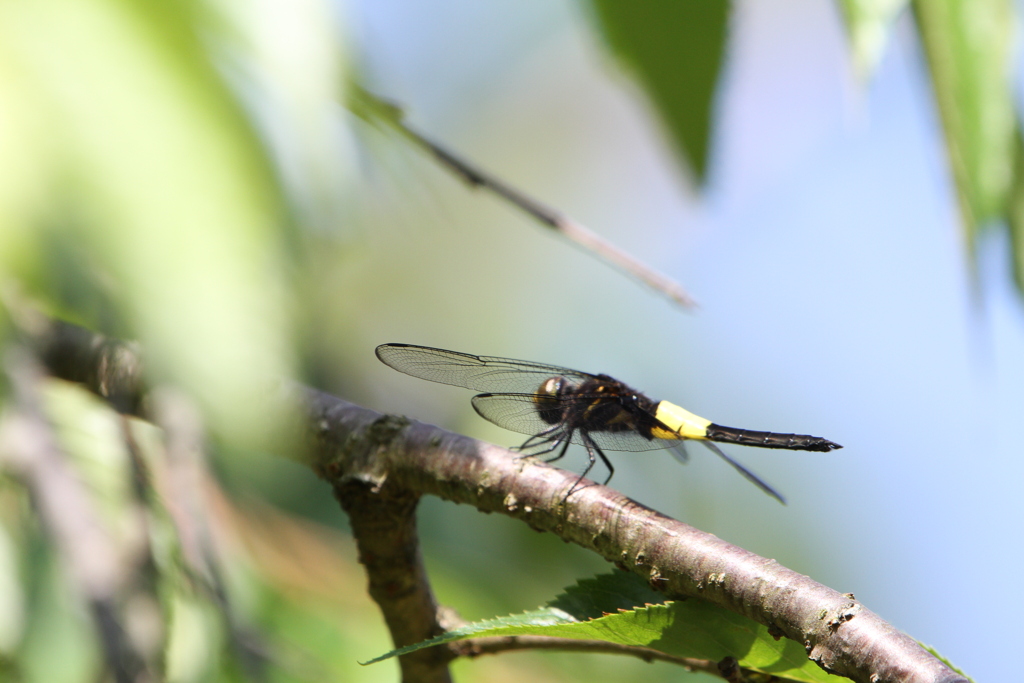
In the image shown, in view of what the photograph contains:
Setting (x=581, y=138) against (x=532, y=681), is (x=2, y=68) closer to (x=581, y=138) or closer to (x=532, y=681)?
(x=532, y=681)

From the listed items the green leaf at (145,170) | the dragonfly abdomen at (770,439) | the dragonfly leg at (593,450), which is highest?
the green leaf at (145,170)

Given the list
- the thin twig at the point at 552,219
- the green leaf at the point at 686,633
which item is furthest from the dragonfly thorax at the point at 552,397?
the green leaf at the point at 686,633

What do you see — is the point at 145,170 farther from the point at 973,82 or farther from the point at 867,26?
the point at 973,82

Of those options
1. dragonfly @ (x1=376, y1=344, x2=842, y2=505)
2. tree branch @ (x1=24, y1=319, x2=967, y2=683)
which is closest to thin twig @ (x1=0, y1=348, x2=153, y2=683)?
tree branch @ (x1=24, y1=319, x2=967, y2=683)

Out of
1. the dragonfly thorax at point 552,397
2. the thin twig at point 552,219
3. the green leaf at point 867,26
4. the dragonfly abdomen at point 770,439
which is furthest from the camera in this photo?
the dragonfly thorax at point 552,397

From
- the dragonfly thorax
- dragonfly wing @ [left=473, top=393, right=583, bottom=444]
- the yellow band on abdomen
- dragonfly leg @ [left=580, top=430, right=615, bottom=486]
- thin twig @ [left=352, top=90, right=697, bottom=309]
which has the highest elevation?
thin twig @ [left=352, top=90, right=697, bottom=309]

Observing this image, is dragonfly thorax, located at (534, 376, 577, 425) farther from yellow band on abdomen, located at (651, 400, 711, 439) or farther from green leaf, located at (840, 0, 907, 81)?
green leaf, located at (840, 0, 907, 81)

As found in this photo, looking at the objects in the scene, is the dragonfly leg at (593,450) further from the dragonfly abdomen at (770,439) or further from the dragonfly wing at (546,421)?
the dragonfly abdomen at (770,439)
